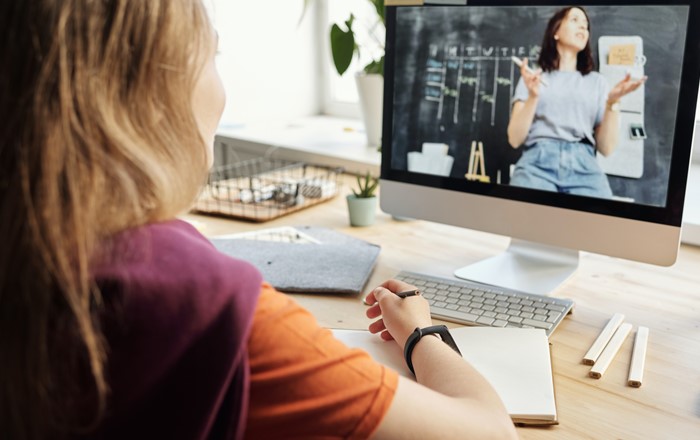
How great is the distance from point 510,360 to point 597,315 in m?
0.26

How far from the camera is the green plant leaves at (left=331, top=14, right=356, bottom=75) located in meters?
2.04

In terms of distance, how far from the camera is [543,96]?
1154mm

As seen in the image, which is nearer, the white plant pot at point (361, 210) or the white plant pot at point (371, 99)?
the white plant pot at point (361, 210)

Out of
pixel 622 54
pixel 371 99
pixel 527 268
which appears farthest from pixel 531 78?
pixel 371 99

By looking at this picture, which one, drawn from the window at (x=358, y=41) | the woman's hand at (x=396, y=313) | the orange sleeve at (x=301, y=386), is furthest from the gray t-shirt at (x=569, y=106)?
the window at (x=358, y=41)

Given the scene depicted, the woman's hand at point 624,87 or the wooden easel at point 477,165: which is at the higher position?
the woman's hand at point 624,87

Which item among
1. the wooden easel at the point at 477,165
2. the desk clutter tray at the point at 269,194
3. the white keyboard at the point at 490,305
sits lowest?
the white keyboard at the point at 490,305

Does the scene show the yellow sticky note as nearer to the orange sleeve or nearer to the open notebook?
the open notebook

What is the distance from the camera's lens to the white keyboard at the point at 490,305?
41.9 inches

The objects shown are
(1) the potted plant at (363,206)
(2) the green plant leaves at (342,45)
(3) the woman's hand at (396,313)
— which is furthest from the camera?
(2) the green plant leaves at (342,45)

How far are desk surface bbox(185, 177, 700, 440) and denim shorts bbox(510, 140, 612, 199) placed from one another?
0.19 m

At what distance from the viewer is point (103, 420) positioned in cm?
55

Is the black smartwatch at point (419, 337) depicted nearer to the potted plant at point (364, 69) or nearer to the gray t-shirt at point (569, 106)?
the gray t-shirt at point (569, 106)

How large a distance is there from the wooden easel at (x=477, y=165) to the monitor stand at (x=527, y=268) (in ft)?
0.55
